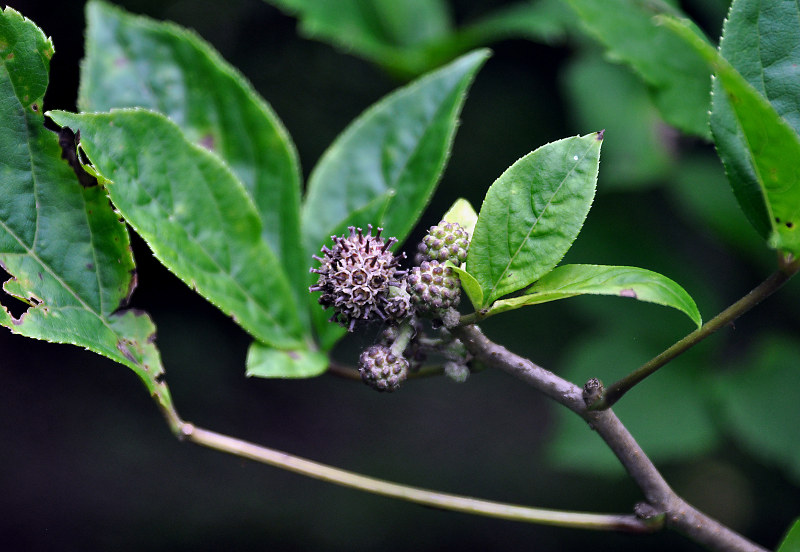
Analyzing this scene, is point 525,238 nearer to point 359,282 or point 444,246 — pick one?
point 444,246

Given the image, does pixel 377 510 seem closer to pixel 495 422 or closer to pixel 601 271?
pixel 495 422

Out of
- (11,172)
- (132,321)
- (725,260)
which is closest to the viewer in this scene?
(11,172)

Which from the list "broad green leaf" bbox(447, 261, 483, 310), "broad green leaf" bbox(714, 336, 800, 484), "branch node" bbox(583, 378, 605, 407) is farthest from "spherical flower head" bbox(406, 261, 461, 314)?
"broad green leaf" bbox(714, 336, 800, 484)

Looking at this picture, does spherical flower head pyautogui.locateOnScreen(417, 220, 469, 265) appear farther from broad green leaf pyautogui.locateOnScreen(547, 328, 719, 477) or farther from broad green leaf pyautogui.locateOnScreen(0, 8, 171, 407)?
broad green leaf pyautogui.locateOnScreen(547, 328, 719, 477)

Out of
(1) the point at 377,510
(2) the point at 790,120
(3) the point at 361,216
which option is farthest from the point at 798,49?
(1) the point at 377,510

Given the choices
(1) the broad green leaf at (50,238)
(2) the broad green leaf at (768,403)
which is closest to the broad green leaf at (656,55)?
(2) the broad green leaf at (768,403)

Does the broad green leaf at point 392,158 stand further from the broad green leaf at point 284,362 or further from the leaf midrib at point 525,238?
the leaf midrib at point 525,238
